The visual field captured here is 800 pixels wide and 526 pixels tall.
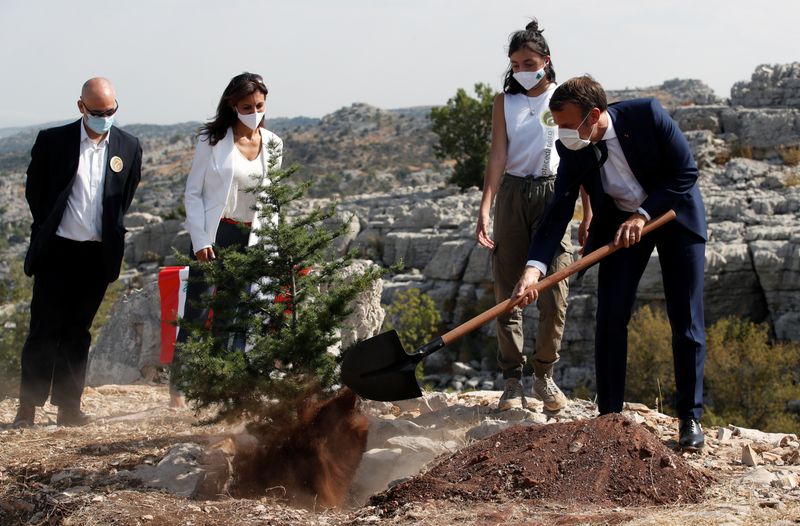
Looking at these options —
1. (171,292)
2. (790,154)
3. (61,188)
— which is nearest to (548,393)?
(171,292)

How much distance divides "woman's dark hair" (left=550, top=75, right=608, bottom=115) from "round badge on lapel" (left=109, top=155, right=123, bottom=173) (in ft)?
8.74

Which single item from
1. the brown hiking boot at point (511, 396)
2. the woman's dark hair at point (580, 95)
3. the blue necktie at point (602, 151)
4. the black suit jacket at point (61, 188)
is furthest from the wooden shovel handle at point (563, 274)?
the black suit jacket at point (61, 188)

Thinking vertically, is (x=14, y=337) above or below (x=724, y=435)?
below

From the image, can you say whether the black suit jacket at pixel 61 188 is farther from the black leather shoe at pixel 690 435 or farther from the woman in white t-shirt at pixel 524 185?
the black leather shoe at pixel 690 435

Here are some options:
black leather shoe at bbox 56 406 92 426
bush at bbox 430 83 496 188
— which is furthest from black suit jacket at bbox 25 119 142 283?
bush at bbox 430 83 496 188

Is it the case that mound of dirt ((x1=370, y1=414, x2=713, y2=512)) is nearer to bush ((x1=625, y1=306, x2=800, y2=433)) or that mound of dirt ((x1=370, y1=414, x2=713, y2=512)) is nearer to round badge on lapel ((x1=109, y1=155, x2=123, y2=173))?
round badge on lapel ((x1=109, y1=155, x2=123, y2=173))

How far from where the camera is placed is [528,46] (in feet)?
16.6

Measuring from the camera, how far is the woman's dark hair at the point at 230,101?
5207 mm

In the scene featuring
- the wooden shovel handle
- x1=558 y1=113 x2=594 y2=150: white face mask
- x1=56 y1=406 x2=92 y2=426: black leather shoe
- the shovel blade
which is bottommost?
x1=56 y1=406 x2=92 y2=426: black leather shoe

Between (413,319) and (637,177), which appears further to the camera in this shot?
(413,319)

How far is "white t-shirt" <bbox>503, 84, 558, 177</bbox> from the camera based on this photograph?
202 inches

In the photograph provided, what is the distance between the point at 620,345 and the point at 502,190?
1097mm

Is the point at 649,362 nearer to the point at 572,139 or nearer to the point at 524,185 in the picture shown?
the point at 524,185

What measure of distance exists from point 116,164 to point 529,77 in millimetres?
2437
